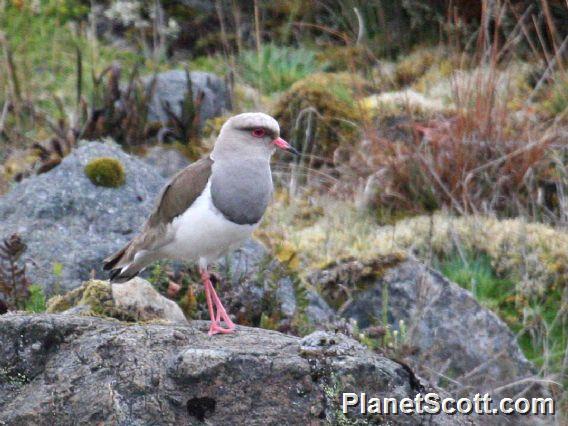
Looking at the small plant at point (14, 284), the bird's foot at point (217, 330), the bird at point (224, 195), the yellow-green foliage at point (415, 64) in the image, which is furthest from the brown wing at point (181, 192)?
the yellow-green foliage at point (415, 64)

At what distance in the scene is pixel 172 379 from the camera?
12.6 ft

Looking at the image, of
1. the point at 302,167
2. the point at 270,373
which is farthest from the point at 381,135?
the point at 270,373

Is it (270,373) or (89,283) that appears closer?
(270,373)

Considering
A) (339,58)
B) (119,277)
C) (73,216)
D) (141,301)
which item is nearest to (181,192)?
(141,301)

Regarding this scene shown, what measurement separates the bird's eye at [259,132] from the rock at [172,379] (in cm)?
117

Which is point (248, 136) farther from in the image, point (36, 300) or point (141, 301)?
point (36, 300)

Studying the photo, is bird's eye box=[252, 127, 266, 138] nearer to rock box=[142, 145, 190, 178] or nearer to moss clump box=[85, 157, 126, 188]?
moss clump box=[85, 157, 126, 188]

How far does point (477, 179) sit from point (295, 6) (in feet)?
14.0

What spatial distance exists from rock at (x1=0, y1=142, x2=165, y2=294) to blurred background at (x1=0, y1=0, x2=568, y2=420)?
0.38 ft

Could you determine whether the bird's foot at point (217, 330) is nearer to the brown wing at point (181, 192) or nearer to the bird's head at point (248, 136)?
the brown wing at point (181, 192)

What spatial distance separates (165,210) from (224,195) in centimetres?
52

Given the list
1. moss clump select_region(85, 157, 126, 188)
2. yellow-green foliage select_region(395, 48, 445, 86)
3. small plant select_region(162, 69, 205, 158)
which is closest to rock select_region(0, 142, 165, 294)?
moss clump select_region(85, 157, 126, 188)

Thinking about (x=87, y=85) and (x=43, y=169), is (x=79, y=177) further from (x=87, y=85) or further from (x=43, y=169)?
(x=87, y=85)

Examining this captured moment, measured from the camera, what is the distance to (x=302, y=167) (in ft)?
28.2
